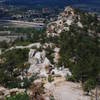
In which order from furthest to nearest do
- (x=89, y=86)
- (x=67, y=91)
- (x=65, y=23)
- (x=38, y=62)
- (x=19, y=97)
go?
(x=65, y=23), (x=38, y=62), (x=67, y=91), (x=89, y=86), (x=19, y=97)

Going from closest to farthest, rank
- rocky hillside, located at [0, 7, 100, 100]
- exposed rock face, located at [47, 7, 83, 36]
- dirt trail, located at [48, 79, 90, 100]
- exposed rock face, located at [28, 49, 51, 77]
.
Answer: dirt trail, located at [48, 79, 90, 100] < rocky hillside, located at [0, 7, 100, 100] < exposed rock face, located at [28, 49, 51, 77] < exposed rock face, located at [47, 7, 83, 36]

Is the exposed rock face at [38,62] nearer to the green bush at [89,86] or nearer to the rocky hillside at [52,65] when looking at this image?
the rocky hillside at [52,65]

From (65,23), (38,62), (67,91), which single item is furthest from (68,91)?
(65,23)

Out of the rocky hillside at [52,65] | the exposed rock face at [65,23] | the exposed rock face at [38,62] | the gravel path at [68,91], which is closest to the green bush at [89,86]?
the rocky hillside at [52,65]

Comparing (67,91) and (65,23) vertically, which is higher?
(67,91)

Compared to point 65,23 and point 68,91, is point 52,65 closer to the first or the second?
point 68,91

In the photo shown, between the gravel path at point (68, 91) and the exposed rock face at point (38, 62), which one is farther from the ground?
the gravel path at point (68, 91)

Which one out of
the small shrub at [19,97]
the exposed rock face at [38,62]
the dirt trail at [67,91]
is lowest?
the exposed rock face at [38,62]

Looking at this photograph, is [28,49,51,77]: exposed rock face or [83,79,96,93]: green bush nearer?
[83,79,96,93]: green bush

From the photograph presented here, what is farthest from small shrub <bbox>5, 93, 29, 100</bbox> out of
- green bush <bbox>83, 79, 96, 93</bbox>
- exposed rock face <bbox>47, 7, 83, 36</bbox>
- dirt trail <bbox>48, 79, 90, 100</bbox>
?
exposed rock face <bbox>47, 7, 83, 36</bbox>

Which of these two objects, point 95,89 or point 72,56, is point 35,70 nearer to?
point 72,56

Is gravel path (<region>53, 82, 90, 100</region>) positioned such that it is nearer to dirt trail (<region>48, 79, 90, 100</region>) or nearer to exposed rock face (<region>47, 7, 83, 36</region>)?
dirt trail (<region>48, 79, 90, 100</region>)

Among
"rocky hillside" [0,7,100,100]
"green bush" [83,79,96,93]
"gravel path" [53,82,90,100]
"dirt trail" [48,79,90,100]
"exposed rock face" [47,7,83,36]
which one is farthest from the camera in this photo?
"exposed rock face" [47,7,83,36]
